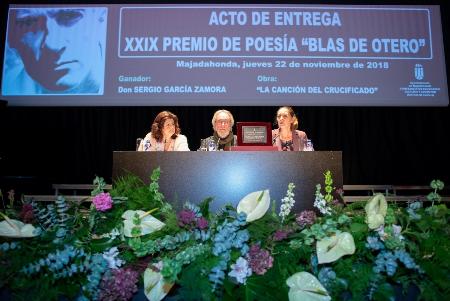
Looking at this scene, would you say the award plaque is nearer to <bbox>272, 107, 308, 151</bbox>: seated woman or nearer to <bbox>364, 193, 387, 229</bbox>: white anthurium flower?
<bbox>272, 107, 308, 151</bbox>: seated woman

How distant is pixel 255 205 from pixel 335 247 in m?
0.15

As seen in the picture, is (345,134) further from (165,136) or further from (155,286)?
(155,286)

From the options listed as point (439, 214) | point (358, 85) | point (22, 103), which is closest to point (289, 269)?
point (439, 214)

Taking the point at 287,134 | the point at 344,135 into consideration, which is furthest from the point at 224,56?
the point at 344,135

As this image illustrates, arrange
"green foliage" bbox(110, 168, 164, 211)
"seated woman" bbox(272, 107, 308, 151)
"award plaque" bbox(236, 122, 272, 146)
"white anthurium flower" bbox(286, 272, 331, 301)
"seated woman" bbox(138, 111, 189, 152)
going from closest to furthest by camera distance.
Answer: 1. "white anthurium flower" bbox(286, 272, 331, 301)
2. "green foliage" bbox(110, 168, 164, 211)
3. "award plaque" bbox(236, 122, 272, 146)
4. "seated woman" bbox(272, 107, 308, 151)
5. "seated woman" bbox(138, 111, 189, 152)

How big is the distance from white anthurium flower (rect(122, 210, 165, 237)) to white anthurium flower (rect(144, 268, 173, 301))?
74 millimetres

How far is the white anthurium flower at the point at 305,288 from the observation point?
641 mm

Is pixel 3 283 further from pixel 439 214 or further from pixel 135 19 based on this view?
pixel 135 19

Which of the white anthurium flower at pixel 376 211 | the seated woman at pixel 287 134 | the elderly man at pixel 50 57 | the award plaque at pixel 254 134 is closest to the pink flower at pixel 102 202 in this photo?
the white anthurium flower at pixel 376 211

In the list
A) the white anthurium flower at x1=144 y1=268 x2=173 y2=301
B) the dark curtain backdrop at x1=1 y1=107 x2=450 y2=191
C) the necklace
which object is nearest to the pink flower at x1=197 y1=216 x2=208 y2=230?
the white anthurium flower at x1=144 y1=268 x2=173 y2=301

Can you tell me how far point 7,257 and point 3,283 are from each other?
4 cm

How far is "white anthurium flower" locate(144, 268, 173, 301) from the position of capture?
0.67 metres

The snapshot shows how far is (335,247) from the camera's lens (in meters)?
0.65

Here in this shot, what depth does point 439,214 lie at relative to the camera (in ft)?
2.40
